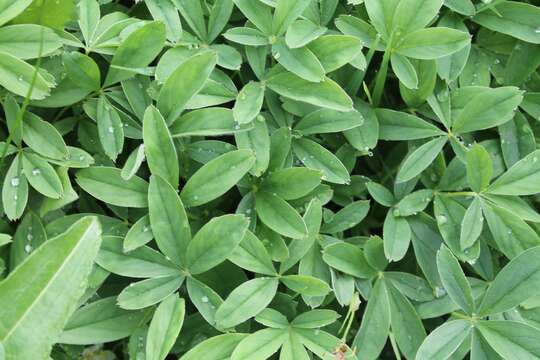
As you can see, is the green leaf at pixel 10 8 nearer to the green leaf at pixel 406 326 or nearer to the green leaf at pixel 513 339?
the green leaf at pixel 406 326

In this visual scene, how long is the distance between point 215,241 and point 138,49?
40cm

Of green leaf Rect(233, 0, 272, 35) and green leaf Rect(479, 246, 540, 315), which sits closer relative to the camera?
green leaf Rect(479, 246, 540, 315)

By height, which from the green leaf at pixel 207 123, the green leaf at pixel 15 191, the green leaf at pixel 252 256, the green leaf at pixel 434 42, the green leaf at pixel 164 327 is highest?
the green leaf at pixel 434 42

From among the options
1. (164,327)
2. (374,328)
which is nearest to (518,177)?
(374,328)

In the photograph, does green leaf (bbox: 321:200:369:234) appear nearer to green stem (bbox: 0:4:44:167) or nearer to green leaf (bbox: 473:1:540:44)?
green leaf (bbox: 473:1:540:44)

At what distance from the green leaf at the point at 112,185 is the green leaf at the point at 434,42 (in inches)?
23.6

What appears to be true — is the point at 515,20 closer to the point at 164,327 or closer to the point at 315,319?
the point at 315,319

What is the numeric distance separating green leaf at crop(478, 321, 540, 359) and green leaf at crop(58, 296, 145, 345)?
65cm

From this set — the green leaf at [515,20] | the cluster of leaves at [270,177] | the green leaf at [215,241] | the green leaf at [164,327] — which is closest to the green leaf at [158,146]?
the cluster of leaves at [270,177]

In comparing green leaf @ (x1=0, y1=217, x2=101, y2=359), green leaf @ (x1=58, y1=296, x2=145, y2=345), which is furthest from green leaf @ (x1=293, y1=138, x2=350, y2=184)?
green leaf @ (x1=0, y1=217, x2=101, y2=359)

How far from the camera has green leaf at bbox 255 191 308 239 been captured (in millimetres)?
1237

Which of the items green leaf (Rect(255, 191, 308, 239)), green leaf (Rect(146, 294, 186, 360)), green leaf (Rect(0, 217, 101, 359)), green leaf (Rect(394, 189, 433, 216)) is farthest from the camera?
green leaf (Rect(394, 189, 433, 216))

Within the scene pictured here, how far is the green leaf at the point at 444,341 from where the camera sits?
1.22 meters

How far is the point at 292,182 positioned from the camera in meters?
1.28
